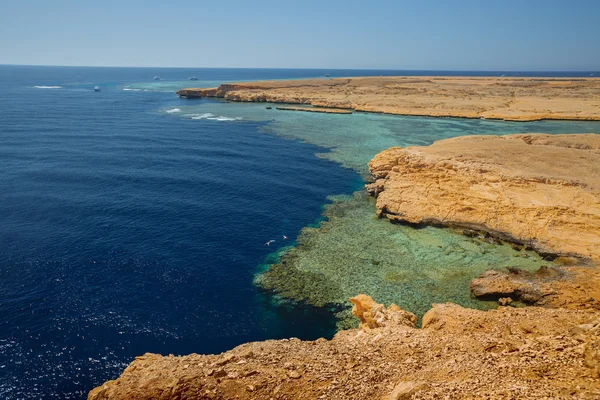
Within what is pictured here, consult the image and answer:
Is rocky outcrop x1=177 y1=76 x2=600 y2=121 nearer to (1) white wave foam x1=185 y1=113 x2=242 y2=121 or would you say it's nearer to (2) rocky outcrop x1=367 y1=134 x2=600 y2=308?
(1) white wave foam x1=185 y1=113 x2=242 y2=121

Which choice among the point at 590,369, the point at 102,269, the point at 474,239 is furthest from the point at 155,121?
the point at 590,369

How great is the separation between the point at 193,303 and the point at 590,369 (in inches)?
1054

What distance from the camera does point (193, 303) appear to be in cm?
3086

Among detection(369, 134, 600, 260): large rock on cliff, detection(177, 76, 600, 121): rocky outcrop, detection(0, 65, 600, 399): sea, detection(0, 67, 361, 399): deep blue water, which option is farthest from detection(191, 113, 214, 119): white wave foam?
detection(369, 134, 600, 260): large rock on cliff

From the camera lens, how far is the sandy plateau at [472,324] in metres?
16.2

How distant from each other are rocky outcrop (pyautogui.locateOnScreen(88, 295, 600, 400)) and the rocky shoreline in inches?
2.0

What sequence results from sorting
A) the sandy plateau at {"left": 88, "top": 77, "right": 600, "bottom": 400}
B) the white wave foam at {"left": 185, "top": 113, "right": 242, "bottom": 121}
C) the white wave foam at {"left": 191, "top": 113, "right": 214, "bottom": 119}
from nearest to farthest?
the sandy plateau at {"left": 88, "top": 77, "right": 600, "bottom": 400} < the white wave foam at {"left": 185, "top": 113, "right": 242, "bottom": 121} < the white wave foam at {"left": 191, "top": 113, "right": 214, "bottom": 119}

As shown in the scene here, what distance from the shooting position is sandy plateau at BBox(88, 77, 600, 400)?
53.2 ft

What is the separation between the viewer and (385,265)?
3647 cm

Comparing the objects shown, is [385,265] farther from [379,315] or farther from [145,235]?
A: [145,235]

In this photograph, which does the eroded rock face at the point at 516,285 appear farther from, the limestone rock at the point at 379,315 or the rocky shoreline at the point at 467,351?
the limestone rock at the point at 379,315

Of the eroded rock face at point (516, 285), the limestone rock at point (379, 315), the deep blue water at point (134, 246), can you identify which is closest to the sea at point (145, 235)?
the deep blue water at point (134, 246)

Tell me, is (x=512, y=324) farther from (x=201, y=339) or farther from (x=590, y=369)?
(x=201, y=339)

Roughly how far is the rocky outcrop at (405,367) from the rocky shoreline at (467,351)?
5cm
